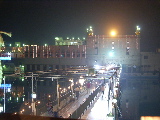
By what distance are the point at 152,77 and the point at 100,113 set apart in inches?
814

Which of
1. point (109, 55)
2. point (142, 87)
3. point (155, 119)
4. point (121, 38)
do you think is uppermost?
point (121, 38)

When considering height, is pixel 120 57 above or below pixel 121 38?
below

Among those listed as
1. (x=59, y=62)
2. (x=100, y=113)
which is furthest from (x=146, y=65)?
(x=100, y=113)

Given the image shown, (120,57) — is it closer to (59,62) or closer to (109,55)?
(109,55)

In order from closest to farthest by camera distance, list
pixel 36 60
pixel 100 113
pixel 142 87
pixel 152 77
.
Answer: pixel 100 113, pixel 142 87, pixel 152 77, pixel 36 60

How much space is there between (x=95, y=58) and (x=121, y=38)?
14.5 feet

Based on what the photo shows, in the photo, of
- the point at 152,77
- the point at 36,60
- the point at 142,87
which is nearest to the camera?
the point at 142,87

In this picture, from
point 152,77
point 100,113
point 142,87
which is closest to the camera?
point 100,113

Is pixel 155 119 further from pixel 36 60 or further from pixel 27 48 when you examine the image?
pixel 27 48

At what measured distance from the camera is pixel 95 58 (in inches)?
1099

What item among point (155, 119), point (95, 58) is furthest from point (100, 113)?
point (95, 58)

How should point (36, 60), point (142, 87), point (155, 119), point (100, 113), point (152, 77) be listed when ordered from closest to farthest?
point (155, 119) → point (100, 113) → point (142, 87) → point (152, 77) → point (36, 60)

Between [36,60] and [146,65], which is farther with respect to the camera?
[36,60]

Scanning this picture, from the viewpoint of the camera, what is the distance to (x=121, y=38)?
92.1 ft
